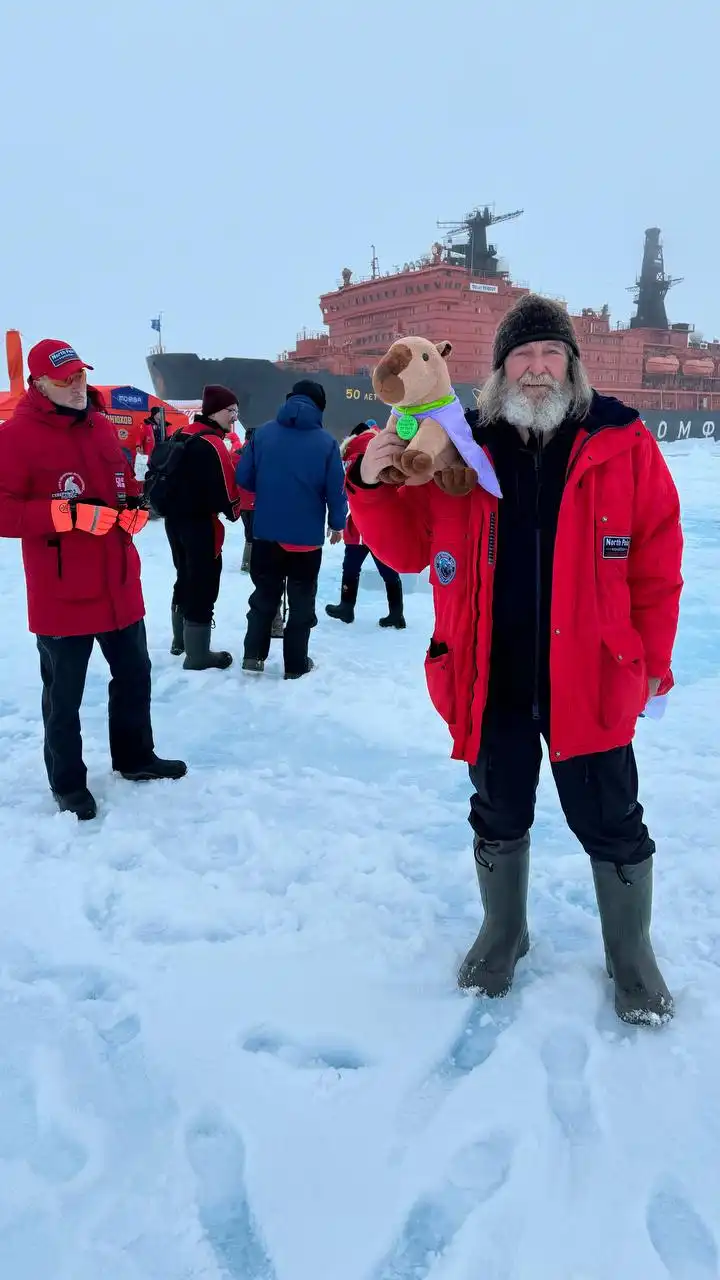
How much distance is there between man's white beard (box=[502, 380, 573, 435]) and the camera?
→ 5.89ft

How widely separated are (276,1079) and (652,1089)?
918 millimetres

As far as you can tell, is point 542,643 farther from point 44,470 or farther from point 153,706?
point 153,706

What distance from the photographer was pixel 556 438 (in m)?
1.85

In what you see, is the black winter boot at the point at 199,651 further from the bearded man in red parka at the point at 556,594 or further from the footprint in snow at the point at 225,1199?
the footprint in snow at the point at 225,1199

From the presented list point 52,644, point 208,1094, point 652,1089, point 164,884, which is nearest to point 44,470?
point 52,644

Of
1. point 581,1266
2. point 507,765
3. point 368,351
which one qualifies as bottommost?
point 581,1266

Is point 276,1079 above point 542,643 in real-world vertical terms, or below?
below

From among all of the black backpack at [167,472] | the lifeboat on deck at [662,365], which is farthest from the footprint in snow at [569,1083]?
the lifeboat on deck at [662,365]

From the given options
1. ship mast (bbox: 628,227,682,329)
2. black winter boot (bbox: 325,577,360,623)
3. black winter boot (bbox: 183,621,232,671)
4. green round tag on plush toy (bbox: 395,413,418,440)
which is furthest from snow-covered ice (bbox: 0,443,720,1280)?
ship mast (bbox: 628,227,682,329)

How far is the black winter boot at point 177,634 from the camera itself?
5562 mm

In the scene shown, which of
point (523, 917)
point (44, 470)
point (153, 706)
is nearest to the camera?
point (523, 917)

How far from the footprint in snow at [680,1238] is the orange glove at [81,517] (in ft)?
8.69

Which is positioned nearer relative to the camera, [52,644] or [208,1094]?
[208,1094]

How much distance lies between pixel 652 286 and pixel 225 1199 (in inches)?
1742
